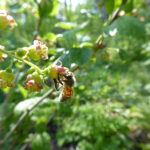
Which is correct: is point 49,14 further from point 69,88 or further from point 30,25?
point 30,25

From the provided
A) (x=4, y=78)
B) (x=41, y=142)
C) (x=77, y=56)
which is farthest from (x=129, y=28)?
(x=41, y=142)

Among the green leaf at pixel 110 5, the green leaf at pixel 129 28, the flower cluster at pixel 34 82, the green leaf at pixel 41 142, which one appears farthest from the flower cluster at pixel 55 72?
the green leaf at pixel 41 142

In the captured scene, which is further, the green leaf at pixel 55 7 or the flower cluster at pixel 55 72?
the green leaf at pixel 55 7

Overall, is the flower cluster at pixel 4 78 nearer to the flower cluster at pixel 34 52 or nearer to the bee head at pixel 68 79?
the flower cluster at pixel 34 52

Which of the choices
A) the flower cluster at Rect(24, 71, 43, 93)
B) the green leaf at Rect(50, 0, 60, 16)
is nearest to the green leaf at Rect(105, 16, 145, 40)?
the flower cluster at Rect(24, 71, 43, 93)

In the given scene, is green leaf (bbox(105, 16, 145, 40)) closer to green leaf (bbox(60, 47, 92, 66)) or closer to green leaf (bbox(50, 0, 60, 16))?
green leaf (bbox(60, 47, 92, 66))

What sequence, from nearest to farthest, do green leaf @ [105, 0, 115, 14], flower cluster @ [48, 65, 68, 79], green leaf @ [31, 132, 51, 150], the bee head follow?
flower cluster @ [48, 65, 68, 79] → the bee head → green leaf @ [105, 0, 115, 14] → green leaf @ [31, 132, 51, 150]

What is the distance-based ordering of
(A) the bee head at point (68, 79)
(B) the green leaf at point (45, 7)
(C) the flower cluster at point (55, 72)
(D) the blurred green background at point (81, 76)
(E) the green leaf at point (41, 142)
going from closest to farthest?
(C) the flower cluster at point (55, 72) → (A) the bee head at point (68, 79) → (D) the blurred green background at point (81, 76) → (B) the green leaf at point (45, 7) → (E) the green leaf at point (41, 142)

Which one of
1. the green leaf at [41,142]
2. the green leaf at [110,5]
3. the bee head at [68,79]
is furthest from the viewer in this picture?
the green leaf at [41,142]
